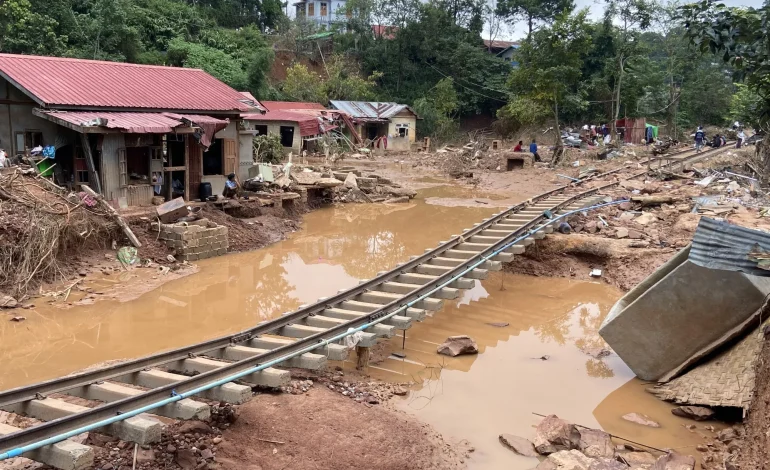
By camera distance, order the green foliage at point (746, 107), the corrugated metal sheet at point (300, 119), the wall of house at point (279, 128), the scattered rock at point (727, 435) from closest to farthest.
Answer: the scattered rock at point (727, 435), the green foliage at point (746, 107), the corrugated metal sheet at point (300, 119), the wall of house at point (279, 128)

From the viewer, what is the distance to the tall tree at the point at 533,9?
49594 mm

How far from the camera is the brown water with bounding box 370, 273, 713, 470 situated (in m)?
6.95

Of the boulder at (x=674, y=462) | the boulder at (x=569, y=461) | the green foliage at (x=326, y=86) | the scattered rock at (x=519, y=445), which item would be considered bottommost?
the scattered rock at (x=519, y=445)

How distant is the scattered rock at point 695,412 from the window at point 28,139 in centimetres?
1413

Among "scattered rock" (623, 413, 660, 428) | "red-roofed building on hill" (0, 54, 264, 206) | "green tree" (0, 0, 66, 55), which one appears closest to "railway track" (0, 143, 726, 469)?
"scattered rock" (623, 413, 660, 428)

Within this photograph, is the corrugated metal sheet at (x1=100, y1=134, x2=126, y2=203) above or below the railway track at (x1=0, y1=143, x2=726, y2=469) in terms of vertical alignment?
above

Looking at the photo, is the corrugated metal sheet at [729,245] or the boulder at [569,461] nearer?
the boulder at [569,461]

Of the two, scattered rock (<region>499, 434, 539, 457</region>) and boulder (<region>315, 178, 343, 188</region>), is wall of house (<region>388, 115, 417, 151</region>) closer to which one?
boulder (<region>315, 178, 343, 188</region>)

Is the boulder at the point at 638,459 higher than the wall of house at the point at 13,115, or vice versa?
the wall of house at the point at 13,115

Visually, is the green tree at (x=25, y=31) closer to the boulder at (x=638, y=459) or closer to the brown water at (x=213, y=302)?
the brown water at (x=213, y=302)

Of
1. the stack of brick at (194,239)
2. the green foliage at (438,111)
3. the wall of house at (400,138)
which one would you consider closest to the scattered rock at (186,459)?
the stack of brick at (194,239)

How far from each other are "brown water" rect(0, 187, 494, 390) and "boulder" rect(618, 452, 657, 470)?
250 inches

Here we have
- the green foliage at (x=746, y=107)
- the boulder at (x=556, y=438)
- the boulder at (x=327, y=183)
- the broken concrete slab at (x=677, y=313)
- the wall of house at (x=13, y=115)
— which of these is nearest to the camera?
the boulder at (x=556, y=438)

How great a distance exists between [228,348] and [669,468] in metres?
4.73
